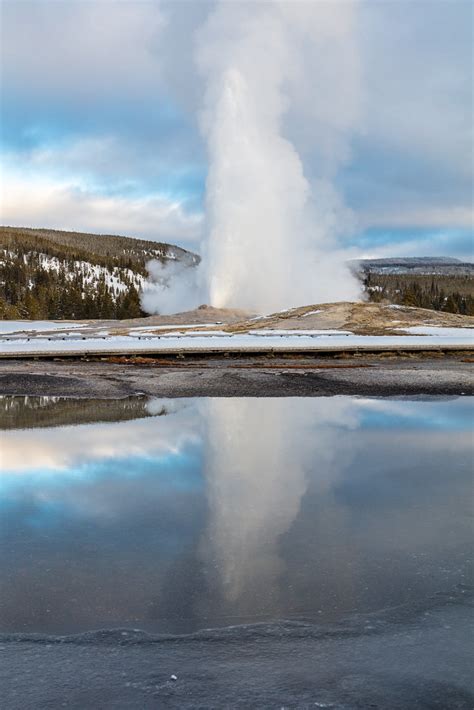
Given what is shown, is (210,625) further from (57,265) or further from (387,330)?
(57,265)

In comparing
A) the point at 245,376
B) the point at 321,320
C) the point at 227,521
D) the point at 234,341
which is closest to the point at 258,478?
the point at 227,521

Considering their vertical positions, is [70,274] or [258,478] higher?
[70,274]

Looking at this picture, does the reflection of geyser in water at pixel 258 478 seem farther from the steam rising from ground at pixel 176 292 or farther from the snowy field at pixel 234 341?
the steam rising from ground at pixel 176 292

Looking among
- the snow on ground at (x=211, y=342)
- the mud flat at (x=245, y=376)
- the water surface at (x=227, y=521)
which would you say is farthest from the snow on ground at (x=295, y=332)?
the water surface at (x=227, y=521)

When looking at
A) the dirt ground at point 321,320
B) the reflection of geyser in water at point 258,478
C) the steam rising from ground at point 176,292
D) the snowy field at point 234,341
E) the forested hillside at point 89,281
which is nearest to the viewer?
the reflection of geyser in water at point 258,478

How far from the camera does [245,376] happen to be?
62.4ft

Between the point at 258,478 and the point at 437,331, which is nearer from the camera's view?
the point at 258,478

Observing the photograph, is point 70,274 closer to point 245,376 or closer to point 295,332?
point 295,332

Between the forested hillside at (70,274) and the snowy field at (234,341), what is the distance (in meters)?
21.6

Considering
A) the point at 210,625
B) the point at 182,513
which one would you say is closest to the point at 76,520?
the point at 182,513

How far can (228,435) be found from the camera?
10180 mm

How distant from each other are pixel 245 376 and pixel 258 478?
37.4ft

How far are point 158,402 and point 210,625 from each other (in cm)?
1008

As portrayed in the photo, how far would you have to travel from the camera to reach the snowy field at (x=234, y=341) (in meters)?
25.5
